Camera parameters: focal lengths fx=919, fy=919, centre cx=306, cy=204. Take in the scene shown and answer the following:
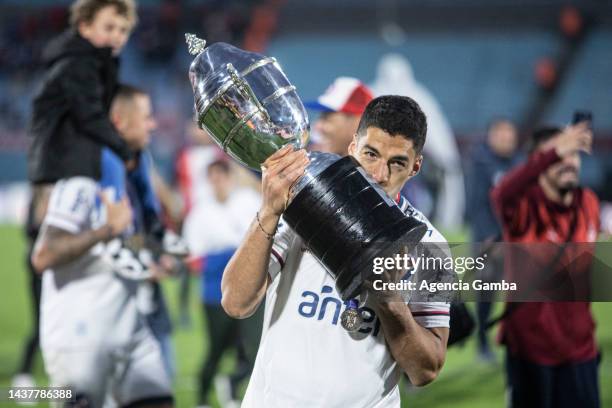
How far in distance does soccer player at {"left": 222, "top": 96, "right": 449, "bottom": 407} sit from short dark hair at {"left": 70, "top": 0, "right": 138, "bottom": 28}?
2347 mm

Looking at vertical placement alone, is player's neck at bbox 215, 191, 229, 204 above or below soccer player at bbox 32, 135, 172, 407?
above

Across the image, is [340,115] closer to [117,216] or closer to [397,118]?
[117,216]

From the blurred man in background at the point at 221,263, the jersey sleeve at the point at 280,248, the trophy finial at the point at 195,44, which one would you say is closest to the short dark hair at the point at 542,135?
the blurred man in background at the point at 221,263

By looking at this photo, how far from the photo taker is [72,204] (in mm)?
4156

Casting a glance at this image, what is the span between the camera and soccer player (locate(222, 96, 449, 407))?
2.47 metres

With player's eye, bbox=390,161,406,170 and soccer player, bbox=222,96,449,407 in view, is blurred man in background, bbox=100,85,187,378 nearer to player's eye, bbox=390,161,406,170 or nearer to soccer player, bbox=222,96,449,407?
soccer player, bbox=222,96,449,407

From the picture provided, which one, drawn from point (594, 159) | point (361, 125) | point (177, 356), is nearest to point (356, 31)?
point (594, 159)

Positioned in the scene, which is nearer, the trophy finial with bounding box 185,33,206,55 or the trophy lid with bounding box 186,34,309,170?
the trophy lid with bounding box 186,34,309,170

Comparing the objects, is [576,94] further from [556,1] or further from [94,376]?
[94,376]

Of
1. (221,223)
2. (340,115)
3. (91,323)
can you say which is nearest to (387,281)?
(340,115)

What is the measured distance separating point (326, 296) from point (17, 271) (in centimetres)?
1178

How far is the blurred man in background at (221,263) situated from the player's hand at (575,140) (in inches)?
98.7

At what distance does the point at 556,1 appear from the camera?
885 inches

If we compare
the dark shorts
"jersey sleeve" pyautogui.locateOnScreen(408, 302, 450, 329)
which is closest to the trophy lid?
"jersey sleeve" pyautogui.locateOnScreen(408, 302, 450, 329)
